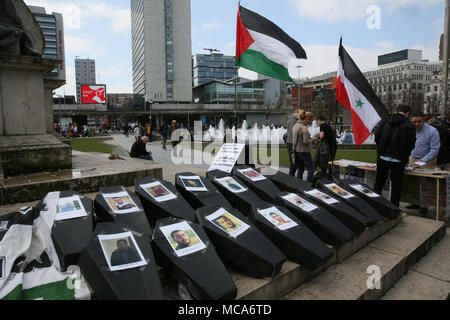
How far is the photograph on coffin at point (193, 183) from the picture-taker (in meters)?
3.69

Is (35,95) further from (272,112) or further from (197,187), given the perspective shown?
(272,112)

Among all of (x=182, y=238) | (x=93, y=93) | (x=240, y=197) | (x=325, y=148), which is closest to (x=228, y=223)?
(x=182, y=238)

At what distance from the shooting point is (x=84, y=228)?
2.56 m

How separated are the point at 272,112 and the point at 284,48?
267ft

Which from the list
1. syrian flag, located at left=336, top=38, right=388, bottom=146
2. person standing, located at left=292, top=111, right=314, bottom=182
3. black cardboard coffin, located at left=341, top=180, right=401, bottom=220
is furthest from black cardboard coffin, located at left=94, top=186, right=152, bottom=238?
person standing, located at left=292, top=111, right=314, bottom=182

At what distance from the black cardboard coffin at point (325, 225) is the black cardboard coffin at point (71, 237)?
7.09ft

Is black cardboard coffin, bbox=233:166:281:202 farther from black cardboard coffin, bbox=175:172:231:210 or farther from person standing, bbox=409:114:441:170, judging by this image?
person standing, bbox=409:114:441:170

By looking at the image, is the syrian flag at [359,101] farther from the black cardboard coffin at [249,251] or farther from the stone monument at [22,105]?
the stone monument at [22,105]

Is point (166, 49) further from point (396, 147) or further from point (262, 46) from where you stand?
point (396, 147)

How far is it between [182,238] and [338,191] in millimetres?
2575

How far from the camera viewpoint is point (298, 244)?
2.72 meters

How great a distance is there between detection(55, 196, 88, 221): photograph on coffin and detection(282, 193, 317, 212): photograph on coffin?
2253 millimetres
